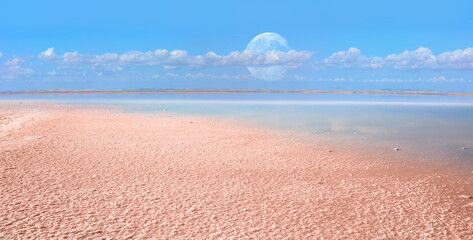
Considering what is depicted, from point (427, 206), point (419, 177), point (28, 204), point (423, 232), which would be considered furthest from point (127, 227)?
point (419, 177)

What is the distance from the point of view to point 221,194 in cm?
644

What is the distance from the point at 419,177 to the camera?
779cm

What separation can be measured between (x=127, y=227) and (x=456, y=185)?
22.5 feet

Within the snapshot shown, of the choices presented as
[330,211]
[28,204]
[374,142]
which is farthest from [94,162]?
[374,142]

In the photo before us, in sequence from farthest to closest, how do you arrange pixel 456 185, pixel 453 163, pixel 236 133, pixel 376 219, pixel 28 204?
pixel 236 133, pixel 453 163, pixel 456 185, pixel 28 204, pixel 376 219

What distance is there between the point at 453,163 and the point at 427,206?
432cm

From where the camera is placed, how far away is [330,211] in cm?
559

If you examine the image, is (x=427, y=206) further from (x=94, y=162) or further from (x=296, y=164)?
(x=94, y=162)

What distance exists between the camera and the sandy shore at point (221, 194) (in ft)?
16.0

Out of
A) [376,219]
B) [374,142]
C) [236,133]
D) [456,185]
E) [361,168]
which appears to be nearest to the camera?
[376,219]

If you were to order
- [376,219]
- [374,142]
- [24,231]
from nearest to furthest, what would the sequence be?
[24,231] < [376,219] < [374,142]

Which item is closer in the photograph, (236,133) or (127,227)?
(127,227)

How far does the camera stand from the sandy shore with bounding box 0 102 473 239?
4.87m

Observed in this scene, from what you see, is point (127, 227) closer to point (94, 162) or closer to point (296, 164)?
point (94, 162)
